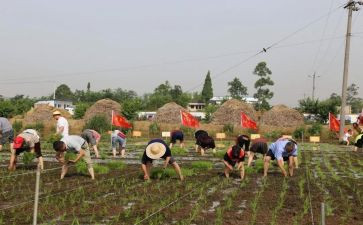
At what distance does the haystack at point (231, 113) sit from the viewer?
44.5 meters

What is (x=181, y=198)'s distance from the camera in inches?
336

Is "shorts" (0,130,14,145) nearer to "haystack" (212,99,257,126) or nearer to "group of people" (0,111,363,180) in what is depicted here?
"group of people" (0,111,363,180)

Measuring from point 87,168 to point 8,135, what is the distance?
413 cm

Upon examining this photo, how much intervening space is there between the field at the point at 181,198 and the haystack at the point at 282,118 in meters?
30.7

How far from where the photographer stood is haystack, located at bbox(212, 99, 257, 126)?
44.5 meters

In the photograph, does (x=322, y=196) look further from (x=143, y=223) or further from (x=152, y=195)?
(x=143, y=223)

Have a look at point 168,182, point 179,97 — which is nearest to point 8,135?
point 168,182

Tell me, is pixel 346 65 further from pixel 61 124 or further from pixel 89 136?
pixel 61 124

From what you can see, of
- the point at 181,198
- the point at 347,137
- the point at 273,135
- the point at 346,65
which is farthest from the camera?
the point at 273,135

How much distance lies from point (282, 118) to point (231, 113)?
4724mm

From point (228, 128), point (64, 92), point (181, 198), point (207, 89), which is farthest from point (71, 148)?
point (64, 92)

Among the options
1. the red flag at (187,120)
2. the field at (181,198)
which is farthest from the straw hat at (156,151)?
the red flag at (187,120)

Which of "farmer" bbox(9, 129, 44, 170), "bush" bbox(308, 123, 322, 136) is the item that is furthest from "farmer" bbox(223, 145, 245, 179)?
"bush" bbox(308, 123, 322, 136)

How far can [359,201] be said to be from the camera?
28.3ft
